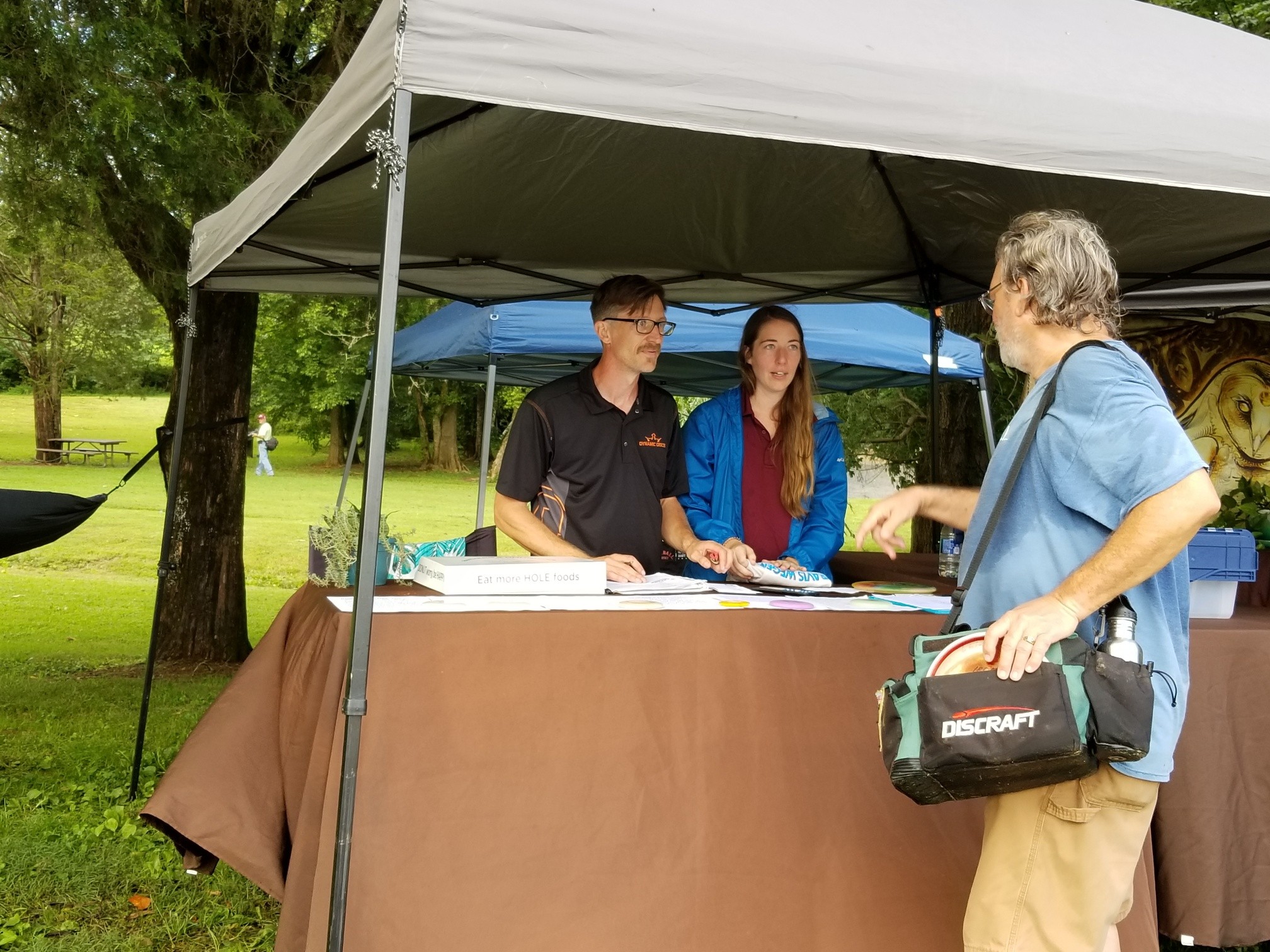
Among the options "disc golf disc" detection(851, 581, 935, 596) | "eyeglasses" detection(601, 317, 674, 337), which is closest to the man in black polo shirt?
"eyeglasses" detection(601, 317, 674, 337)

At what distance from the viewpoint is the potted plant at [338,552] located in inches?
107

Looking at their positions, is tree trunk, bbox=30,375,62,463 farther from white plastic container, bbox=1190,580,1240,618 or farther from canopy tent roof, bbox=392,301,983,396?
white plastic container, bbox=1190,580,1240,618

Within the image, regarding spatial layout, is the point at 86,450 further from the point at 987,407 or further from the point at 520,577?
the point at 520,577

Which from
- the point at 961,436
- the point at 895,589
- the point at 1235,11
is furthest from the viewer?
the point at 961,436

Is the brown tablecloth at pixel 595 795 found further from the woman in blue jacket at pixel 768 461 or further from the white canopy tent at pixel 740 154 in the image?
the woman in blue jacket at pixel 768 461

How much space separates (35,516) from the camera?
12.1ft

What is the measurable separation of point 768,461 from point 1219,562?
1293 millimetres

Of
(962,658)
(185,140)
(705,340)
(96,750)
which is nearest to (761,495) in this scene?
(962,658)

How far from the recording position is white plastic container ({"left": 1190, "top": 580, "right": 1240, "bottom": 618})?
2.81 metres

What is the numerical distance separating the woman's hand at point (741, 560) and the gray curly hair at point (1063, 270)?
1.32m

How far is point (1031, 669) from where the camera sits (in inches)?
63.3

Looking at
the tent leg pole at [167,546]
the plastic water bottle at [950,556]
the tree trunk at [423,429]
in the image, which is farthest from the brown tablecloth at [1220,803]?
the tree trunk at [423,429]

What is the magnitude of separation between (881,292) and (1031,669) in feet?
11.1

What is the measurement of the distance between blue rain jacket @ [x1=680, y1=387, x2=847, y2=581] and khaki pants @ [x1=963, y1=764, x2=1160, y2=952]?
170 cm
